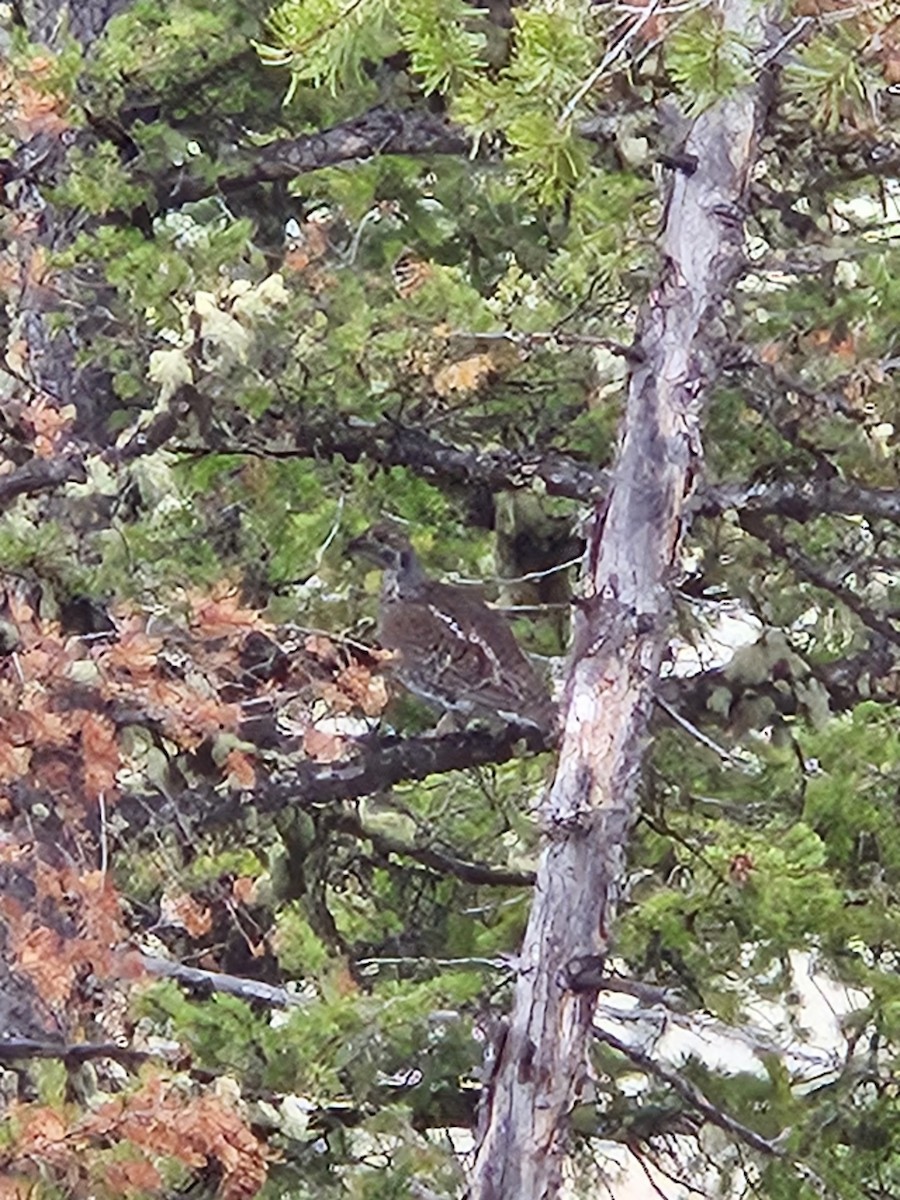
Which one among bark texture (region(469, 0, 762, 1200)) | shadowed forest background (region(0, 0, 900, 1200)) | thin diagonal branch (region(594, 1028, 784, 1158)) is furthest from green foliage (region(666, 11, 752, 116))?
thin diagonal branch (region(594, 1028, 784, 1158))

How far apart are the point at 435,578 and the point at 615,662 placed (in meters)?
1.77

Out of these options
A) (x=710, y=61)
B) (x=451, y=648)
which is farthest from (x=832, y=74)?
(x=451, y=648)

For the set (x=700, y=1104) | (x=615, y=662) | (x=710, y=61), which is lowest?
(x=700, y=1104)

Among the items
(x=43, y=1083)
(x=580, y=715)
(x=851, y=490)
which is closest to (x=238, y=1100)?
(x=43, y=1083)

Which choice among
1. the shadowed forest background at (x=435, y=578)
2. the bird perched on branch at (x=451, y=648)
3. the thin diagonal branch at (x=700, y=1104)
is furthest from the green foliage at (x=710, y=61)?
the thin diagonal branch at (x=700, y=1104)

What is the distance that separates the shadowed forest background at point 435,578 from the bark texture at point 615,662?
0.05 feet

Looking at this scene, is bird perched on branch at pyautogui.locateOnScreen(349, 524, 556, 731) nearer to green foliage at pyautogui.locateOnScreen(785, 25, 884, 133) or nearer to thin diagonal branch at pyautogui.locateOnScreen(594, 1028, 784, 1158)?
thin diagonal branch at pyautogui.locateOnScreen(594, 1028, 784, 1158)

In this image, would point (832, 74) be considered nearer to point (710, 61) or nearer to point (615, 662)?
point (710, 61)

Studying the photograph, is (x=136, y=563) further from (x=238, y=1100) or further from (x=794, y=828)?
(x=794, y=828)

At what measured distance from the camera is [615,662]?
5.06 metres

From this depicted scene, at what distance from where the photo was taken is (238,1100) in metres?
6.10

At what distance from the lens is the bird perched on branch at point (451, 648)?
6.39 metres

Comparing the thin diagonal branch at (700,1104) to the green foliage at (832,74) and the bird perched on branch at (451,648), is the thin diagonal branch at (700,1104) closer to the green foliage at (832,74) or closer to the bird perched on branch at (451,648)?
the bird perched on branch at (451,648)

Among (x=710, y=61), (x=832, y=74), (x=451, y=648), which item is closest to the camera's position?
(x=710, y=61)
